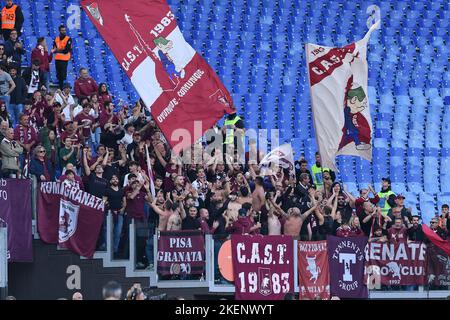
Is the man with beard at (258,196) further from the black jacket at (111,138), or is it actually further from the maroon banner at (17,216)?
the maroon banner at (17,216)

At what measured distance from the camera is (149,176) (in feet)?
64.8

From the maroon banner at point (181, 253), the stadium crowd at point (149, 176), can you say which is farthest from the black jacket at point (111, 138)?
the maroon banner at point (181, 253)

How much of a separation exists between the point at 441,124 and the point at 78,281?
1162cm

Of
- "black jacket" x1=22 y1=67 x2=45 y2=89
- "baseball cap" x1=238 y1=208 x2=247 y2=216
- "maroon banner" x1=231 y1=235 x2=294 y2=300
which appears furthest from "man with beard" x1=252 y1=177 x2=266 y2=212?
"black jacket" x1=22 y1=67 x2=45 y2=89

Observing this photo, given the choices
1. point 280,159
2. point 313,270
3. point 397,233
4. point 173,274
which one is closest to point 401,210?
point 397,233

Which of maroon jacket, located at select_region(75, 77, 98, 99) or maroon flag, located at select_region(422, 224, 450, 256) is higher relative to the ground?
maroon jacket, located at select_region(75, 77, 98, 99)

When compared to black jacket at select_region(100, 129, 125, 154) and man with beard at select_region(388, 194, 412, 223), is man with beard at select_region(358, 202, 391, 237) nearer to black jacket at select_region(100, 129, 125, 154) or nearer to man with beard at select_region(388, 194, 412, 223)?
man with beard at select_region(388, 194, 412, 223)

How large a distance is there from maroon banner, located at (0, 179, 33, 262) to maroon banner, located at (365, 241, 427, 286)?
496cm

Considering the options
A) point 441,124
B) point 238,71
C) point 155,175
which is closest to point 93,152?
point 155,175

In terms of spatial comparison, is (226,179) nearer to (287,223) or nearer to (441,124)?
(287,223)

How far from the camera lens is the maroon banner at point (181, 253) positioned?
1897 centimetres

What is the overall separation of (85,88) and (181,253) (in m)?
4.11

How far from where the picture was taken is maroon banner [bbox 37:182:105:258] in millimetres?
18781
